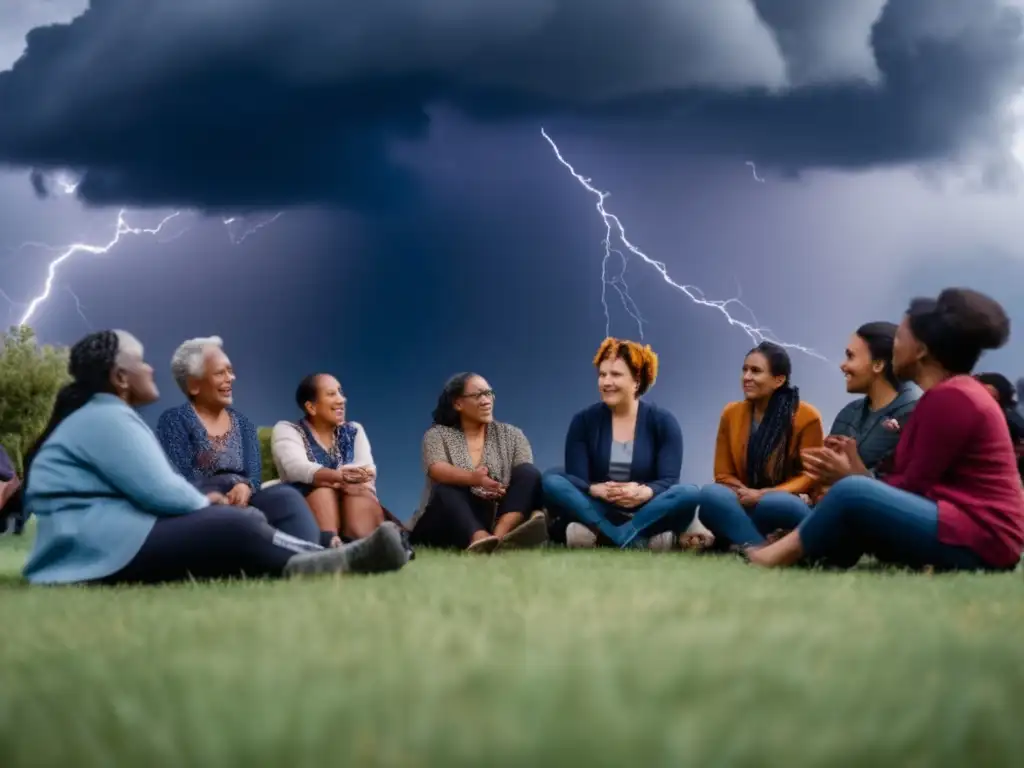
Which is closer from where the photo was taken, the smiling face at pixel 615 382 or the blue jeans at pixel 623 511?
the blue jeans at pixel 623 511

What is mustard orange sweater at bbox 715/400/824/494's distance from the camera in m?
6.59

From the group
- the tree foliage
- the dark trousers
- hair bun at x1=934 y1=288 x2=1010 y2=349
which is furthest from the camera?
the tree foliage

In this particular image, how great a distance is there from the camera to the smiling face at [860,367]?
19.9 ft

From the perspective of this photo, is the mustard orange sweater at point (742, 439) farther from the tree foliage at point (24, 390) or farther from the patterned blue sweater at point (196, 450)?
the tree foliage at point (24, 390)

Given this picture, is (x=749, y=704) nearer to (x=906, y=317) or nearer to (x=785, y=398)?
(x=906, y=317)

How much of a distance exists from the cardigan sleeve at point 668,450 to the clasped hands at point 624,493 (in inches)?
9.7

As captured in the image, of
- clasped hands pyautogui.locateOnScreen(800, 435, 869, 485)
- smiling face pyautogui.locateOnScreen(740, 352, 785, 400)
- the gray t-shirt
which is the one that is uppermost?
smiling face pyautogui.locateOnScreen(740, 352, 785, 400)

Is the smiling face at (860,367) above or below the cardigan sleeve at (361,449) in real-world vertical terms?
above

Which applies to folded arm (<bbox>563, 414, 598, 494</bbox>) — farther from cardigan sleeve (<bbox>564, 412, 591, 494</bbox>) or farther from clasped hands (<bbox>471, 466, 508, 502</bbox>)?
clasped hands (<bbox>471, 466, 508, 502</bbox>)

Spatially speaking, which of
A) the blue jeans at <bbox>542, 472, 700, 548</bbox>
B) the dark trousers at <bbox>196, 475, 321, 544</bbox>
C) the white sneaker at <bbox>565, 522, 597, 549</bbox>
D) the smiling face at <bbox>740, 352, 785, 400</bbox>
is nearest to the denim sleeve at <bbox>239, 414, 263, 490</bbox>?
the dark trousers at <bbox>196, 475, 321, 544</bbox>

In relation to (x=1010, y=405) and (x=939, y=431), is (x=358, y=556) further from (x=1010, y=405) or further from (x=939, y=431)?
(x=1010, y=405)

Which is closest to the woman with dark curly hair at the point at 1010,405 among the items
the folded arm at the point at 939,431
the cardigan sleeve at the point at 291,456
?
the folded arm at the point at 939,431

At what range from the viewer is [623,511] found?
686 centimetres

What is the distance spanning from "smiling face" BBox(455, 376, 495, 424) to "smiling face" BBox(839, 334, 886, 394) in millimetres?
2331
